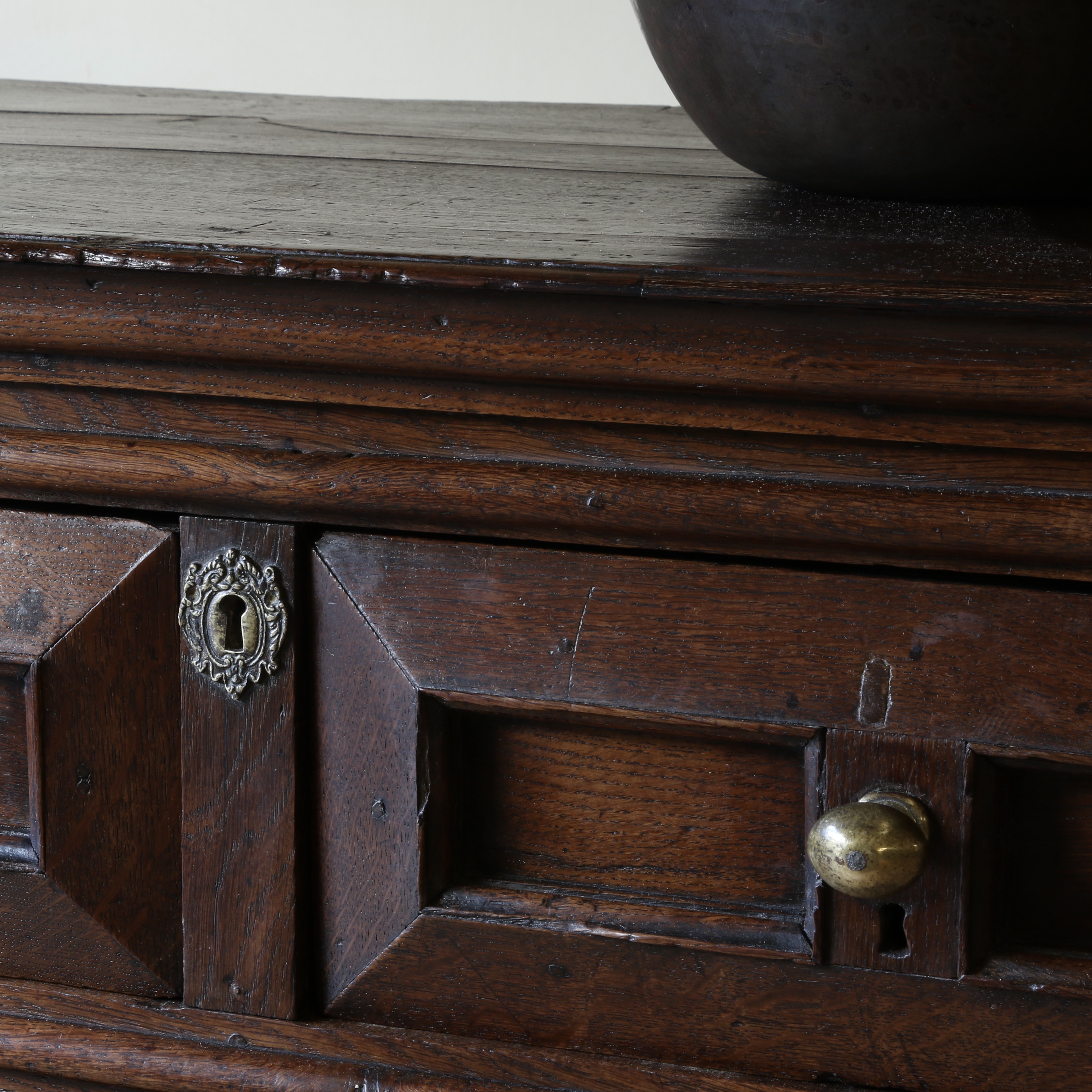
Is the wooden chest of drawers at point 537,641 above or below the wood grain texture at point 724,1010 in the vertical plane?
above

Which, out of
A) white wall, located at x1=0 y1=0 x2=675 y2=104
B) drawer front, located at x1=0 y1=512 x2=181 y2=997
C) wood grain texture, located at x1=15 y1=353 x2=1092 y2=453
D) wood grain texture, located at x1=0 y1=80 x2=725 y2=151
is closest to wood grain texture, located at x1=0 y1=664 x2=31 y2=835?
drawer front, located at x1=0 y1=512 x2=181 y2=997

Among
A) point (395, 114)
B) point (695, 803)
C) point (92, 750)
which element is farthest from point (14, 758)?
point (395, 114)

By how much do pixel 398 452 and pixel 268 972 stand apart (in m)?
0.20

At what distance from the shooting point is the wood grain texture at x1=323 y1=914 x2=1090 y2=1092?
46 centimetres

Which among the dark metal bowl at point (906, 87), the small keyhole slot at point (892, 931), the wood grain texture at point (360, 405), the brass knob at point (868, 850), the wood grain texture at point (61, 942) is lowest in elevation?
the wood grain texture at point (61, 942)

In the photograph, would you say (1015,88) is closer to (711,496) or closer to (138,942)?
(711,496)

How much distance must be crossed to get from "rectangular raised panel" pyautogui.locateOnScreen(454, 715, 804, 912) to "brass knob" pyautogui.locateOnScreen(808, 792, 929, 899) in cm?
4

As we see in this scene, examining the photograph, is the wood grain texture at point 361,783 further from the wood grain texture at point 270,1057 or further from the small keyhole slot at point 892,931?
the small keyhole slot at point 892,931

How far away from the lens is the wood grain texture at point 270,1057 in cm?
49

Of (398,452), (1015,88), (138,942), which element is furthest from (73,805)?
(1015,88)

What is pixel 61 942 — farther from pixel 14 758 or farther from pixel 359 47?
pixel 359 47

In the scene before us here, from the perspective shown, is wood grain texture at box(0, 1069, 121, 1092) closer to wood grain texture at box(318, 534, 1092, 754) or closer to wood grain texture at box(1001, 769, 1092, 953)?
wood grain texture at box(318, 534, 1092, 754)

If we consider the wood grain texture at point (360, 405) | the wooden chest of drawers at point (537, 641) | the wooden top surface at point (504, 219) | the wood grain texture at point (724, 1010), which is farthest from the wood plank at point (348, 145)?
the wood grain texture at point (724, 1010)

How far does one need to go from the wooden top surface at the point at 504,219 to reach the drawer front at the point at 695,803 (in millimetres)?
97
